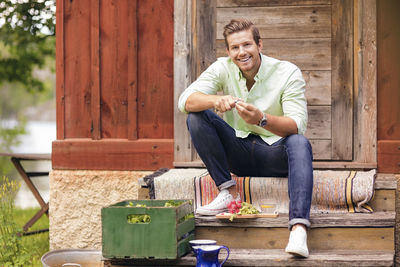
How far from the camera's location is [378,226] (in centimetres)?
370

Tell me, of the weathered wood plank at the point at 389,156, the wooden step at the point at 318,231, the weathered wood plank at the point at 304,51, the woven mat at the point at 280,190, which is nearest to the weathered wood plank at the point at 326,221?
the wooden step at the point at 318,231

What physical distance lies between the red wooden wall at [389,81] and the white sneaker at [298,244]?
168 cm

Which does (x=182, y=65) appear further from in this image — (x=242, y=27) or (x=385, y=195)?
(x=385, y=195)

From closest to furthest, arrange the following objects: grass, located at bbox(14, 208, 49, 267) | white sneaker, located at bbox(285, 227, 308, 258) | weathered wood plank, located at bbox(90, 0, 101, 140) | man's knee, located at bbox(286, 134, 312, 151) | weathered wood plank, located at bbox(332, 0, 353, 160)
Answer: white sneaker, located at bbox(285, 227, 308, 258) < man's knee, located at bbox(286, 134, 312, 151) < weathered wood plank, located at bbox(332, 0, 353, 160) < weathered wood plank, located at bbox(90, 0, 101, 140) < grass, located at bbox(14, 208, 49, 267)

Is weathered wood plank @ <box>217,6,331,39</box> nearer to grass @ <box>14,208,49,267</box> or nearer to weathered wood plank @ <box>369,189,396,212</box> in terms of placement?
weathered wood plank @ <box>369,189,396,212</box>

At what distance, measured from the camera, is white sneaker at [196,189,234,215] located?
3914 millimetres

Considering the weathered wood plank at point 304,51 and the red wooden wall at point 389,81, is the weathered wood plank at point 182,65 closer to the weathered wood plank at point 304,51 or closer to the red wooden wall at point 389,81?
the weathered wood plank at point 304,51

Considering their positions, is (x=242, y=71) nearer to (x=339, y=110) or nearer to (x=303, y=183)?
(x=303, y=183)

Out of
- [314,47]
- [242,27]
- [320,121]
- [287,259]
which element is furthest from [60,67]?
[287,259]

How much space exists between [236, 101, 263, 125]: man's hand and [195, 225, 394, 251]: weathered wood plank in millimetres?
754

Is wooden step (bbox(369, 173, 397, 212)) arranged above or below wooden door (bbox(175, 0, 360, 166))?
below

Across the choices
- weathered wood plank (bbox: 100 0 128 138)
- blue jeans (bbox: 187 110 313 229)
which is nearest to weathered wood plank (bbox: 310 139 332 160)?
blue jeans (bbox: 187 110 313 229)

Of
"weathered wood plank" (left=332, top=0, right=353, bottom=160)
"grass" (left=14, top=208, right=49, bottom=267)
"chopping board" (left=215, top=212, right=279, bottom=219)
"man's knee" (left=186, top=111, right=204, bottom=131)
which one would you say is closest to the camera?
"chopping board" (left=215, top=212, right=279, bottom=219)

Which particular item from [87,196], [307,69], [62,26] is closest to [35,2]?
[62,26]
